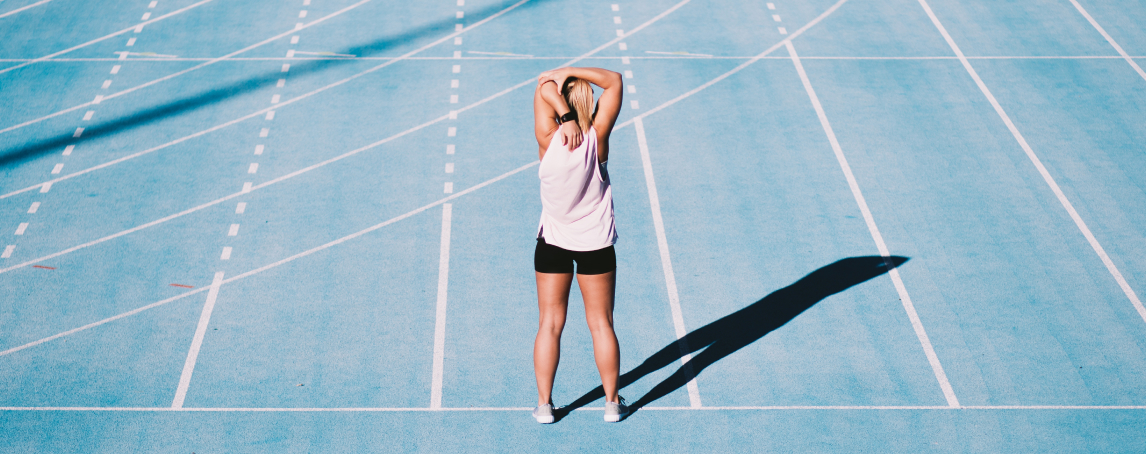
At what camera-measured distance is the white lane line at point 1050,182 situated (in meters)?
5.98

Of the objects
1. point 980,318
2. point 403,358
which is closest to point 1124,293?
point 980,318

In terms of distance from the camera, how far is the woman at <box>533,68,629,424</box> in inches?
145

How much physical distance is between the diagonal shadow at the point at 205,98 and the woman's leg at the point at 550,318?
5468mm

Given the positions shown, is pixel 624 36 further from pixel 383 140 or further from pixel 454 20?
pixel 383 140

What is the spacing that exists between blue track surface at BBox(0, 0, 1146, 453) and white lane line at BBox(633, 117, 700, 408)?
23 mm

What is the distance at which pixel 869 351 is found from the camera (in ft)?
17.5

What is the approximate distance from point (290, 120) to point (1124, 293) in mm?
7105

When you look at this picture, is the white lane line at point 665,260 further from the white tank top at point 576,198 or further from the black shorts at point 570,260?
the white tank top at point 576,198

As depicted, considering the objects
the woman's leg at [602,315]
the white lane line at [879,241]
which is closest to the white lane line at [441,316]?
the woman's leg at [602,315]

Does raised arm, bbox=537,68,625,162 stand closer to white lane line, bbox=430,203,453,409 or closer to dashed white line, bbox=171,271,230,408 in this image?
white lane line, bbox=430,203,453,409

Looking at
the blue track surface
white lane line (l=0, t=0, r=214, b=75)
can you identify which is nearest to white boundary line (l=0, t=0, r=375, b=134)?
the blue track surface

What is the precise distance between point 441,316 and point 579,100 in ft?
7.80

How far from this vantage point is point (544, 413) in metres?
4.59

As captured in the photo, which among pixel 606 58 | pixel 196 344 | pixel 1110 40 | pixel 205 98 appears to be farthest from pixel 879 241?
pixel 205 98
